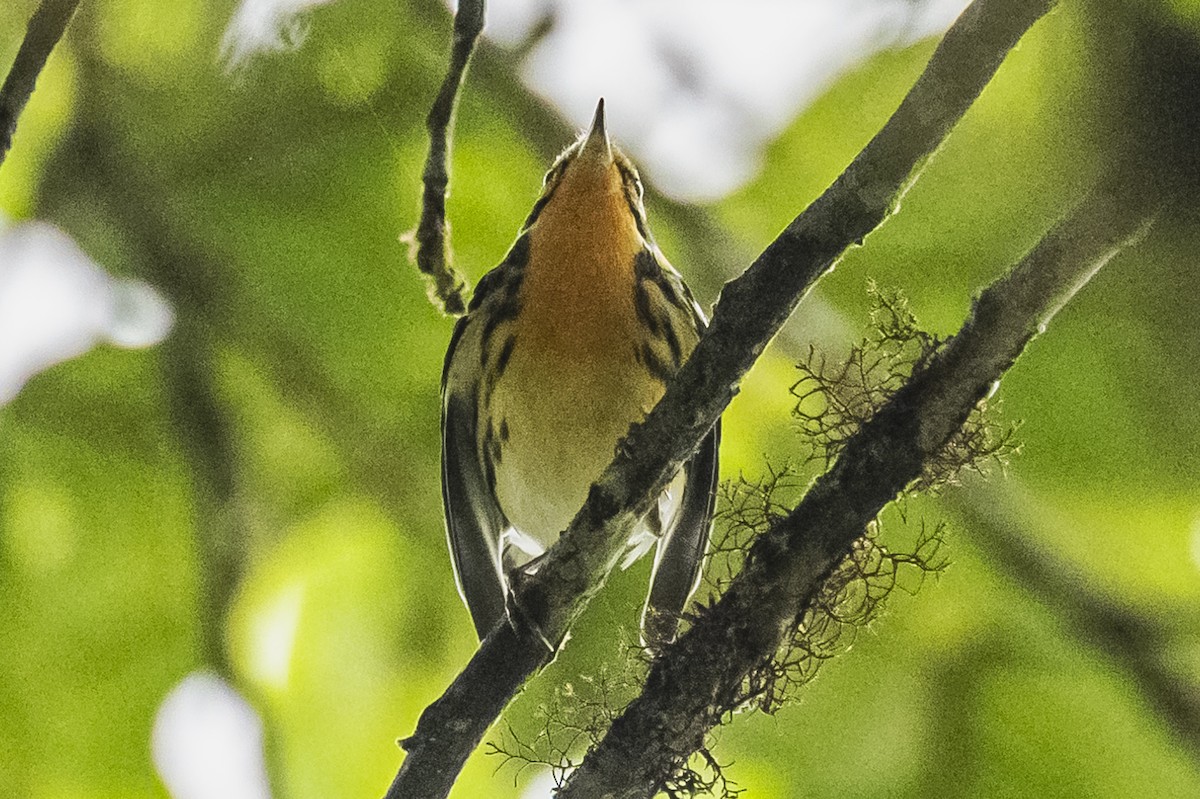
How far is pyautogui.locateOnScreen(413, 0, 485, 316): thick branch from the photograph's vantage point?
2.45 m

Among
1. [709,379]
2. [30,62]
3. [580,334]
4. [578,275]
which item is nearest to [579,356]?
[580,334]

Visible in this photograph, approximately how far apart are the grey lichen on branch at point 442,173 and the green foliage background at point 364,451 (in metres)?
0.19

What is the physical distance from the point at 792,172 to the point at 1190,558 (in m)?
1.06

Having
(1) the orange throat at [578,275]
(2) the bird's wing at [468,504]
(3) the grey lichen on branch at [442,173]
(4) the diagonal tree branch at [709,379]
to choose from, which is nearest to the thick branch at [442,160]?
(3) the grey lichen on branch at [442,173]

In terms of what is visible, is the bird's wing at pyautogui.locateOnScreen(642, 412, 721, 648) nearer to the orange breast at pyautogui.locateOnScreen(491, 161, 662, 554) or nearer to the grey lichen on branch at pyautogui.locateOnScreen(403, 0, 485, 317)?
the orange breast at pyautogui.locateOnScreen(491, 161, 662, 554)

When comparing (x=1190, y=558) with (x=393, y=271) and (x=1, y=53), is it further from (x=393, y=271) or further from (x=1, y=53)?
(x=1, y=53)

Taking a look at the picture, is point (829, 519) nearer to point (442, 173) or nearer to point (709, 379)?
point (709, 379)

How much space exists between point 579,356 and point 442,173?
0.66m

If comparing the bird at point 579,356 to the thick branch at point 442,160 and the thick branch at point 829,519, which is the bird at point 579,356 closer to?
the thick branch at point 442,160

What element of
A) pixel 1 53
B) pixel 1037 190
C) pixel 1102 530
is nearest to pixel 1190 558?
pixel 1102 530

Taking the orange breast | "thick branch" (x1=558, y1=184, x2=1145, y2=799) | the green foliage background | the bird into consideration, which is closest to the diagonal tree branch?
"thick branch" (x1=558, y1=184, x2=1145, y2=799)

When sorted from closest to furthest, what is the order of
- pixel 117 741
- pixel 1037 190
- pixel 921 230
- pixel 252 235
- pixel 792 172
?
pixel 1037 190 → pixel 921 230 → pixel 792 172 → pixel 252 235 → pixel 117 741

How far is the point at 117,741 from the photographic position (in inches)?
130

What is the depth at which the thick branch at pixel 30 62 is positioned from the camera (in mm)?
2045
